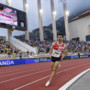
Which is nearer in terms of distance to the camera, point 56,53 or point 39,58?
point 56,53

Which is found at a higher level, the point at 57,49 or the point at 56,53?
the point at 57,49

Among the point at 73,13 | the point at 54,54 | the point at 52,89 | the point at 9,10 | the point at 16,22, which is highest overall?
the point at 73,13

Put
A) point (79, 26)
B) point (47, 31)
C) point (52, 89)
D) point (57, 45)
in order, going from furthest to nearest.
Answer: point (47, 31), point (79, 26), point (57, 45), point (52, 89)

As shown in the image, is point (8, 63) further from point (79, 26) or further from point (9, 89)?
point (79, 26)

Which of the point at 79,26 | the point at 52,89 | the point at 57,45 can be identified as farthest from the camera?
the point at 79,26

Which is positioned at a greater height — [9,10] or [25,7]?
[25,7]

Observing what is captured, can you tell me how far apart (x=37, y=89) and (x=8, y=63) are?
53.3 ft

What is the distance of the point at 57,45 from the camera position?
21.5 feet

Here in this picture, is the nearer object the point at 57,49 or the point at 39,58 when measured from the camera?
the point at 57,49

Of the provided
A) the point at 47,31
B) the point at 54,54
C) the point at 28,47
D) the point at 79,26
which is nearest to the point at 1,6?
the point at 28,47

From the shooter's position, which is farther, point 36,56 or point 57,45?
point 36,56

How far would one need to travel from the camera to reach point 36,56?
2809 centimetres

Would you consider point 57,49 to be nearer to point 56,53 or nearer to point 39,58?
point 56,53

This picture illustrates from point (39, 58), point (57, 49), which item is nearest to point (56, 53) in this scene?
point (57, 49)
